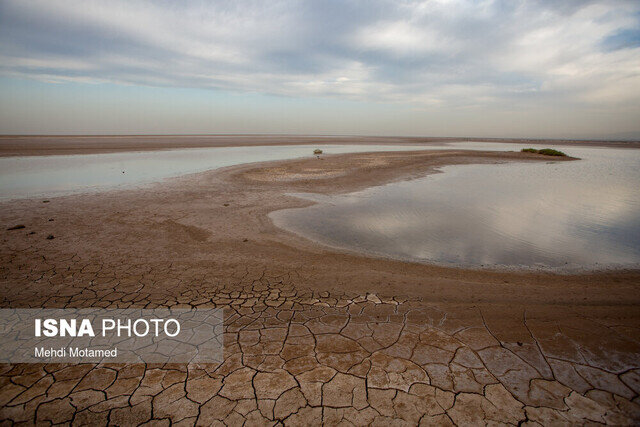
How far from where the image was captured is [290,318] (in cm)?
387

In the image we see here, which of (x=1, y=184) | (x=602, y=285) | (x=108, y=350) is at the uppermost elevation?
(x=1, y=184)

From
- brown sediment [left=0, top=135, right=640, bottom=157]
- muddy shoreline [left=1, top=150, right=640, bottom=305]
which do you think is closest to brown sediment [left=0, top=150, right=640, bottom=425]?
muddy shoreline [left=1, top=150, right=640, bottom=305]

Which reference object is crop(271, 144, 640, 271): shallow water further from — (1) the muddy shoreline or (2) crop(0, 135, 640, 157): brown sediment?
(2) crop(0, 135, 640, 157): brown sediment

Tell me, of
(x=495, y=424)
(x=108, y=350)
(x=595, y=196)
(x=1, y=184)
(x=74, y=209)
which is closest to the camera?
(x=495, y=424)

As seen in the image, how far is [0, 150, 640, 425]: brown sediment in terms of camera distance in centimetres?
258

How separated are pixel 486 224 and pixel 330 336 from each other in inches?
248

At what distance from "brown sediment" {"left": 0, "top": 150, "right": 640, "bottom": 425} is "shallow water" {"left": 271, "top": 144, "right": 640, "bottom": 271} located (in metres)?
0.69

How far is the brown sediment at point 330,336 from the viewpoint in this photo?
2.58 m

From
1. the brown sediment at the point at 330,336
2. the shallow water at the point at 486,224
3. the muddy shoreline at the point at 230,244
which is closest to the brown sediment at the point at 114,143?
the muddy shoreline at the point at 230,244

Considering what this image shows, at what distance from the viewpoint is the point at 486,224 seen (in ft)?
25.6

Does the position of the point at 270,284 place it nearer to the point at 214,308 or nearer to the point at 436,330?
the point at 214,308

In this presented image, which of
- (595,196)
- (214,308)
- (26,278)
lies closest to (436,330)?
(214,308)

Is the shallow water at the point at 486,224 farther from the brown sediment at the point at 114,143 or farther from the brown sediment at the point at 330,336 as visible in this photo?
the brown sediment at the point at 114,143

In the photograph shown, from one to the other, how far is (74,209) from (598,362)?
1197 centimetres
